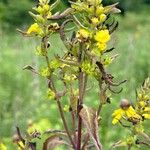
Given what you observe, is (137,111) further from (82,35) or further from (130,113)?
(82,35)

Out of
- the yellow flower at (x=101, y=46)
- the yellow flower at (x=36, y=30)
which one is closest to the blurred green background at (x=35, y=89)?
the yellow flower at (x=101, y=46)

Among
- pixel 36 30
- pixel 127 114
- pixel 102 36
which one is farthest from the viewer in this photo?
pixel 127 114

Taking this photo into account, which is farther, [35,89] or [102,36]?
[35,89]

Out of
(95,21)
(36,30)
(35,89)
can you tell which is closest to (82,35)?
(95,21)

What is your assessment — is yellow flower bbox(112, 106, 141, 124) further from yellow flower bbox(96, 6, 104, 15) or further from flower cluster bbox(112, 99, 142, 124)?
yellow flower bbox(96, 6, 104, 15)

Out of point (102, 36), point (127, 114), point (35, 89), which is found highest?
point (35, 89)

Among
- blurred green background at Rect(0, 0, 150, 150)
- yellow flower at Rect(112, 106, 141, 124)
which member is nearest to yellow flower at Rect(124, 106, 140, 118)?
yellow flower at Rect(112, 106, 141, 124)

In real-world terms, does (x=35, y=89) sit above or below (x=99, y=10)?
above

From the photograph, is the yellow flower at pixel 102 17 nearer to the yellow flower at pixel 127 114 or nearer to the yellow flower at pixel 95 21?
the yellow flower at pixel 95 21
